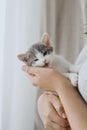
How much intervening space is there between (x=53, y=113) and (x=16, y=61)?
582mm

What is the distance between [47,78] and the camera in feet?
3.59

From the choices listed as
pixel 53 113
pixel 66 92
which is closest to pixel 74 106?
pixel 66 92

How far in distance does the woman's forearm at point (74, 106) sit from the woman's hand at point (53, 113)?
0.25 feet

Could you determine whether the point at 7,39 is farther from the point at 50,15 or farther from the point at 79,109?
the point at 79,109

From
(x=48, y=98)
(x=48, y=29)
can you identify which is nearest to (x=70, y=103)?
(x=48, y=98)

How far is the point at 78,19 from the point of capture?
1923mm

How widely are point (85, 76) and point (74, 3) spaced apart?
1.08 m

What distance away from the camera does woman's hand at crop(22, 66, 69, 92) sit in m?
1.06

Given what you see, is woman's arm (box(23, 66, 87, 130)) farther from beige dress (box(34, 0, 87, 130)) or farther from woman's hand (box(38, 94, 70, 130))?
beige dress (box(34, 0, 87, 130))

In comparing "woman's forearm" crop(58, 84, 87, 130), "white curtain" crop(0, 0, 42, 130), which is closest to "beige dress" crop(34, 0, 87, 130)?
"white curtain" crop(0, 0, 42, 130)

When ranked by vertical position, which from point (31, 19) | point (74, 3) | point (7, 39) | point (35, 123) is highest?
point (74, 3)

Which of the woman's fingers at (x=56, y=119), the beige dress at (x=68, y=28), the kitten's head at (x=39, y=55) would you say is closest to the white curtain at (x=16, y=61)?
the beige dress at (x=68, y=28)

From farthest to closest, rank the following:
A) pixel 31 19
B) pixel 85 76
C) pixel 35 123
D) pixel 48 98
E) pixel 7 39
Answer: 1. pixel 35 123
2. pixel 31 19
3. pixel 7 39
4. pixel 48 98
5. pixel 85 76

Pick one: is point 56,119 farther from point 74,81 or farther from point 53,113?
point 74,81
